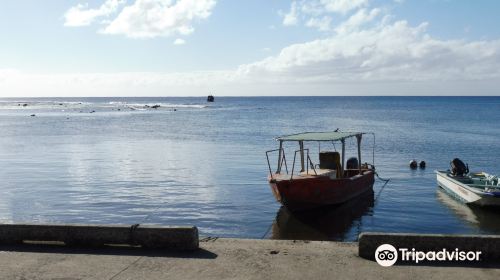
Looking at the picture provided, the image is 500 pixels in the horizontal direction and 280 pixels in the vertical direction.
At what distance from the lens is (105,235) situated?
1013cm

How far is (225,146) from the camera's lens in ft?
154

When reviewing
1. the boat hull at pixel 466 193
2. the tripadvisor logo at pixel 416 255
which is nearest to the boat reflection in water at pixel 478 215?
the boat hull at pixel 466 193

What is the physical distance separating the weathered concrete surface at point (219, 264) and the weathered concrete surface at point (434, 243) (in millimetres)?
309

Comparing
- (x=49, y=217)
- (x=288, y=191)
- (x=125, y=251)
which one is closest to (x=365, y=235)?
(x=125, y=251)

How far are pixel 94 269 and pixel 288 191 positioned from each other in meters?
11.8

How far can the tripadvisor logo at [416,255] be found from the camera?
30.0 ft

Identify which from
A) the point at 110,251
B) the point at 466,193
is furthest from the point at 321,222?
the point at 110,251

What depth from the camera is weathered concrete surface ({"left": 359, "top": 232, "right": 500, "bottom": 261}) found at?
9125 millimetres

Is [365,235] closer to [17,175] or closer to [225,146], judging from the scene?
[17,175]

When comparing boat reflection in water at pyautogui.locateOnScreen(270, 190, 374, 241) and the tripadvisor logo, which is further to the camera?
boat reflection in water at pyautogui.locateOnScreen(270, 190, 374, 241)

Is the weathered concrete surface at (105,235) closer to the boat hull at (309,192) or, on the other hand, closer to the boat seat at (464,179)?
the boat hull at (309,192)

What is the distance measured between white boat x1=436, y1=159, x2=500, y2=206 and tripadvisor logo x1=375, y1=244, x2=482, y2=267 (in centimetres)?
1281

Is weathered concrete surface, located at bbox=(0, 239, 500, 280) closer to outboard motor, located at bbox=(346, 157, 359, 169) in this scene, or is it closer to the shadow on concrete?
the shadow on concrete

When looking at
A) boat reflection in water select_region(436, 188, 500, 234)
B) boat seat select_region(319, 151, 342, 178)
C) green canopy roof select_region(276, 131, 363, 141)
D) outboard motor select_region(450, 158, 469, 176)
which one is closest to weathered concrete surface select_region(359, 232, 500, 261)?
boat reflection in water select_region(436, 188, 500, 234)
